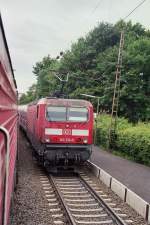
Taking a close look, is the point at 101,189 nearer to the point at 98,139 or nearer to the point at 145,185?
the point at 145,185

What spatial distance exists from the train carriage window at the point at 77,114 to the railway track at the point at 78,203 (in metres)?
2.24

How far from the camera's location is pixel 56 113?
54.0 feet

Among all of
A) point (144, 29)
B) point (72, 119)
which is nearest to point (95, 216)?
point (72, 119)

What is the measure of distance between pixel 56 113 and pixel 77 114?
0.81 metres

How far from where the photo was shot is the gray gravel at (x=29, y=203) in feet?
31.8

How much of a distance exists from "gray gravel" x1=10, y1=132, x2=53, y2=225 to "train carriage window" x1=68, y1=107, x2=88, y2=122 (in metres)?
2.56

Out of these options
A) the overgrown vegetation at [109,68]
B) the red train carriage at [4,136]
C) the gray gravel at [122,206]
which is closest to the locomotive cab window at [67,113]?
the gray gravel at [122,206]

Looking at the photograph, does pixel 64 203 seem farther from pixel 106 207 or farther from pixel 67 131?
pixel 67 131

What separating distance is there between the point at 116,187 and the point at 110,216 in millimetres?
2911

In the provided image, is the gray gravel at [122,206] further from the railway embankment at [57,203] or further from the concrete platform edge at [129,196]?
the concrete platform edge at [129,196]

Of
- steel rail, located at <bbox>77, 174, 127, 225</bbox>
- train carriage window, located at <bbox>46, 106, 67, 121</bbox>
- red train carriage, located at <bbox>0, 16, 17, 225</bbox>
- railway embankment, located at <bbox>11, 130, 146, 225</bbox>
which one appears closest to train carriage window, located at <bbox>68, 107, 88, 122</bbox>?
train carriage window, located at <bbox>46, 106, 67, 121</bbox>

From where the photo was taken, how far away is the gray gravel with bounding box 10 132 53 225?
9.70 metres

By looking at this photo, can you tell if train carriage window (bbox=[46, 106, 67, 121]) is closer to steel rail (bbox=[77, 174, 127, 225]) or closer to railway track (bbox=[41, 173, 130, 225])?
railway track (bbox=[41, 173, 130, 225])

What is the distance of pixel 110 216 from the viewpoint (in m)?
10.3
